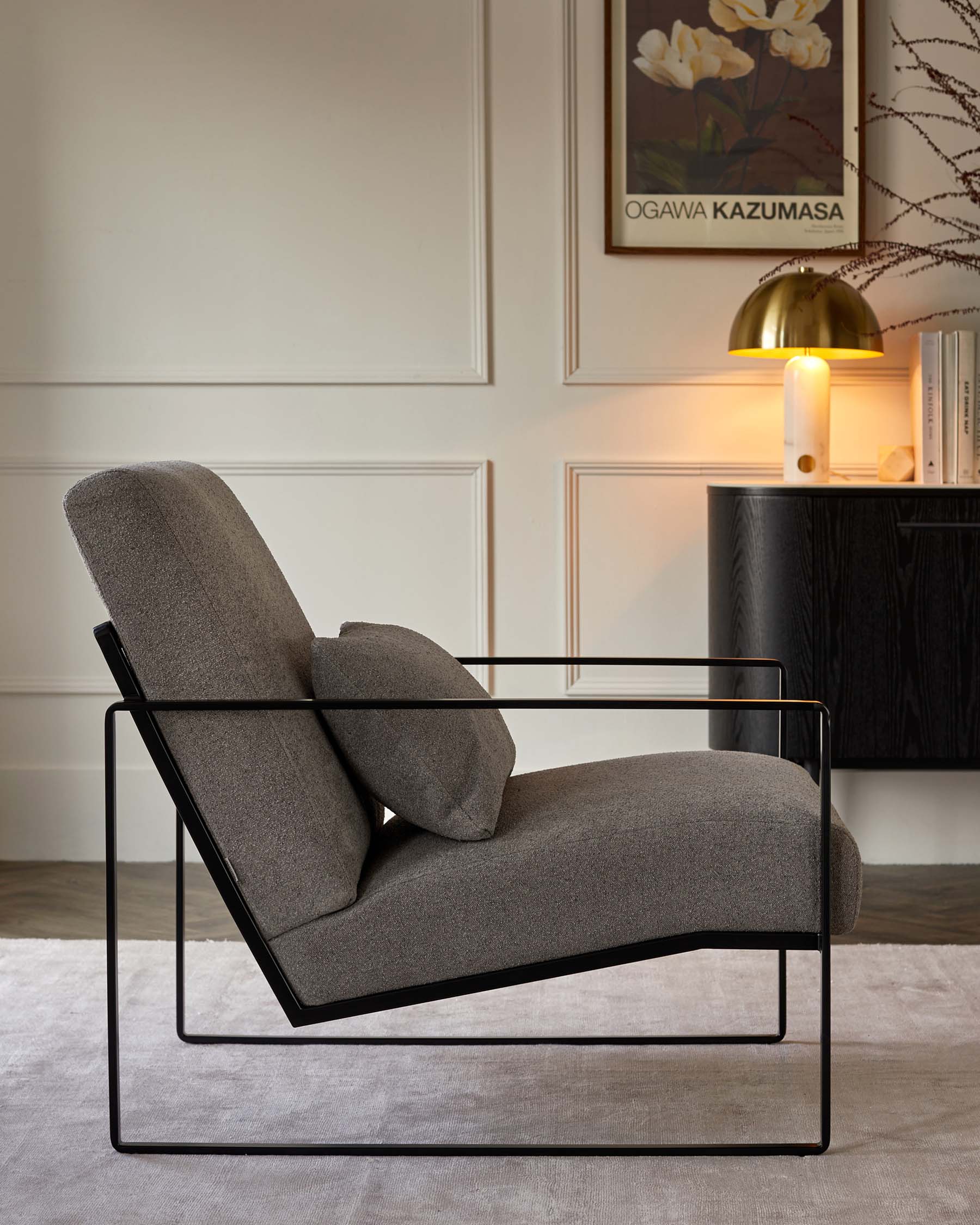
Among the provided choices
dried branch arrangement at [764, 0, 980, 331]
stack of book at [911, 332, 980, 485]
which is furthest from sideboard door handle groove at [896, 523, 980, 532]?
dried branch arrangement at [764, 0, 980, 331]

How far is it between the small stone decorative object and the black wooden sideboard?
25 centimetres

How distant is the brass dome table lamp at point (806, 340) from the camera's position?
3002 millimetres

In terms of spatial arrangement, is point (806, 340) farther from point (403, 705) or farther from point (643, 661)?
point (403, 705)

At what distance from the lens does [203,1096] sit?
6.35ft

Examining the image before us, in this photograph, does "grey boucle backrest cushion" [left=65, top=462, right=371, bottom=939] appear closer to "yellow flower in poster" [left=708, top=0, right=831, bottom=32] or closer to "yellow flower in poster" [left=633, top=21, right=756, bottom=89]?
"yellow flower in poster" [left=633, top=21, right=756, bottom=89]

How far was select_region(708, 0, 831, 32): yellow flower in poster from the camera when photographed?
3.26 meters

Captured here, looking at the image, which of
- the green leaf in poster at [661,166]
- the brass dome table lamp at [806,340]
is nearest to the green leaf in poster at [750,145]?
the green leaf in poster at [661,166]

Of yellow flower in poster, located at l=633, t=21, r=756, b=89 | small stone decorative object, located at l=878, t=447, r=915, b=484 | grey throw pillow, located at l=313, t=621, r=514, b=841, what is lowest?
grey throw pillow, located at l=313, t=621, r=514, b=841

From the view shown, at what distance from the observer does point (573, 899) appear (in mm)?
1636

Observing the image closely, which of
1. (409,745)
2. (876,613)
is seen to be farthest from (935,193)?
(409,745)

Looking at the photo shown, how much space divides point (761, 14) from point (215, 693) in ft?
8.21

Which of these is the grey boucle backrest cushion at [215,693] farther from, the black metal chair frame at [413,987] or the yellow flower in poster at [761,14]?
the yellow flower in poster at [761,14]

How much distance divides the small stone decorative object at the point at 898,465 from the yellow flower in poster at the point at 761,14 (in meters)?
1.11

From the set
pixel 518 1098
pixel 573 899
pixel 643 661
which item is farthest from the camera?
pixel 643 661
